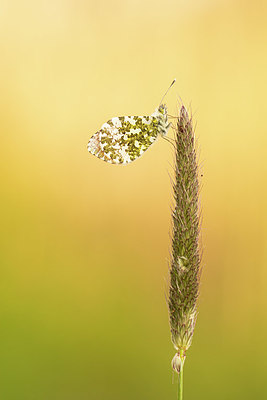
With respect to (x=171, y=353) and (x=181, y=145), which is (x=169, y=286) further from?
(x=171, y=353)

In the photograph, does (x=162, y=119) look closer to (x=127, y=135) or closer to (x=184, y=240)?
(x=127, y=135)

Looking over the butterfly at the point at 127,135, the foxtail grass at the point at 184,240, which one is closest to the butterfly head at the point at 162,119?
the butterfly at the point at 127,135

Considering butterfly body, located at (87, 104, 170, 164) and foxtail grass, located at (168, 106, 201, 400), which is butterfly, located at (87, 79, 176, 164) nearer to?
butterfly body, located at (87, 104, 170, 164)

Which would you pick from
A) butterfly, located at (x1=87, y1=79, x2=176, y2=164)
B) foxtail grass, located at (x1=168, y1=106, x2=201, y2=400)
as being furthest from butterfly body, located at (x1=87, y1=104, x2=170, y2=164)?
foxtail grass, located at (x1=168, y1=106, x2=201, y2=400)

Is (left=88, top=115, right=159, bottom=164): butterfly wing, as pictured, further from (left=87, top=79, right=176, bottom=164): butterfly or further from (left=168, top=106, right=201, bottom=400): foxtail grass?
(left=168, top=106, right=201, bottom=400): foxtail grass

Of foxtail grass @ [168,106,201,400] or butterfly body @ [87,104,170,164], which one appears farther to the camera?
butterfly body @ [87,104,170,164]

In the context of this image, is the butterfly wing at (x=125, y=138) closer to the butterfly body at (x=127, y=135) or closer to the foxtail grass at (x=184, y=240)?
the butterfly body at (x=127, y=135)

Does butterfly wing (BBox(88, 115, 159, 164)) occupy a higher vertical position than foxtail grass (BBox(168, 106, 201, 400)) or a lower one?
higher
